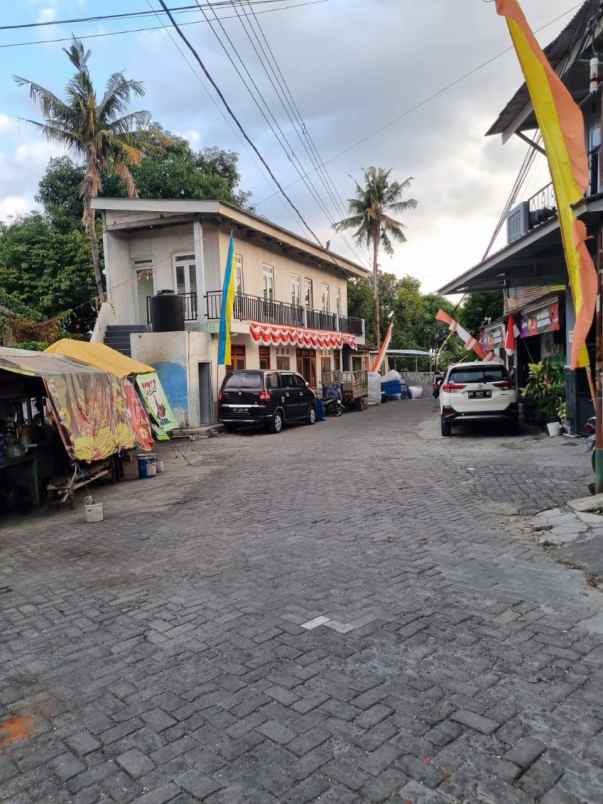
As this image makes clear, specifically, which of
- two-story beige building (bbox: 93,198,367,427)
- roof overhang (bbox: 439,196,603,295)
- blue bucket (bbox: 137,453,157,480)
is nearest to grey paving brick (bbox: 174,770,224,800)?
roof overhang (bbox: 439,196,603,295)

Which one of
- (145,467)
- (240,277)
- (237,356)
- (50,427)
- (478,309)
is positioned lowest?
(145,467)

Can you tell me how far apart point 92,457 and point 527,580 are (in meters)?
6.63

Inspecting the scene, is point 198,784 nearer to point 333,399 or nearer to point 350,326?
point 333,399

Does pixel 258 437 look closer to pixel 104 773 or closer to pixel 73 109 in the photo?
pixel 104 773

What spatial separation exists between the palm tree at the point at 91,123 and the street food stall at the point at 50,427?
14419mm

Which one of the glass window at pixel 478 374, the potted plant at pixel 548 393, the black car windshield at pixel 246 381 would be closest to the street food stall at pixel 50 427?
the black car windshield at pixel 246 381

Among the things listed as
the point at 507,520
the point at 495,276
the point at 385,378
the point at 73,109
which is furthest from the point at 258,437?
the point at 385,378

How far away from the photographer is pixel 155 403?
14531 millimetres

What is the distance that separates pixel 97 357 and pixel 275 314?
13.2 m

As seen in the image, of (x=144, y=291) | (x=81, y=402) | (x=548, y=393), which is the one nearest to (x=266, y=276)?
(x=144, y=291)

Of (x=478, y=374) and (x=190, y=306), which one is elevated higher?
(x=190, y=306)

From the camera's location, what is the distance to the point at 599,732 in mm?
2789

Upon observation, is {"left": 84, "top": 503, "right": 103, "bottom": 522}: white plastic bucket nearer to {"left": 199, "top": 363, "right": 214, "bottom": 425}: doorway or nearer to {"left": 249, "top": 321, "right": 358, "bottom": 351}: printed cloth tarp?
{"left": 199, "top": 363, "right": 214, "bottom": 425}: doorway

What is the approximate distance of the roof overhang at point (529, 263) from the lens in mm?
9556
